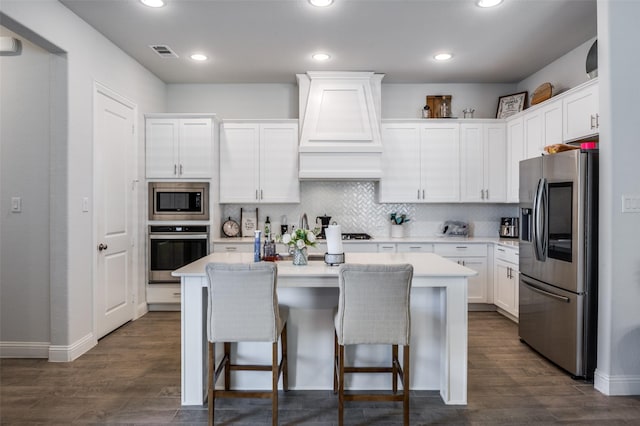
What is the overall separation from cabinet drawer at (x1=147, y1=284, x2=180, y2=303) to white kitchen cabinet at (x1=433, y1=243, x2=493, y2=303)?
10.2 feet

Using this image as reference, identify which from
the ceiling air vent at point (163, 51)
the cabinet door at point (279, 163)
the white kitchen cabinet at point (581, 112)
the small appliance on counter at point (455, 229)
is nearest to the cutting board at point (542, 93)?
the white kitchen cabinet at point (581, 112)

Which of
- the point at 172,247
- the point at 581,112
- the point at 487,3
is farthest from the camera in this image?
the point at 172,247

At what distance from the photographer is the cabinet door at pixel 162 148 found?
4758 millimetres

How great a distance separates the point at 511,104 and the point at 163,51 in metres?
4.15

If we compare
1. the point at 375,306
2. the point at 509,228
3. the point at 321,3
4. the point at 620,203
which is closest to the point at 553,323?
the point at 620,203

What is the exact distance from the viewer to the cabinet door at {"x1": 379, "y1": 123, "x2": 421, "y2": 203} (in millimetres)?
4980

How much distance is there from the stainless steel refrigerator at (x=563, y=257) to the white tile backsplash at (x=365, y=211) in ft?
5.79

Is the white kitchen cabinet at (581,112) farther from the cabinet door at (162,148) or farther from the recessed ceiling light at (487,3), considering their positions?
the cabinet door at (162,148)

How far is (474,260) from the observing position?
473cm

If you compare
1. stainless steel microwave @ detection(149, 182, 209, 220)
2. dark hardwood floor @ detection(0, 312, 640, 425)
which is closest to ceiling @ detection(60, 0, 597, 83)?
stainless steel microwave @ detection(149, 182, 209, 220)

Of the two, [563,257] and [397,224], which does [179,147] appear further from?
[563,257]

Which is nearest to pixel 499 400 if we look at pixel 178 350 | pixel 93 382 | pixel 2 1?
pixel 178 350

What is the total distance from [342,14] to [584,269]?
2.70 m

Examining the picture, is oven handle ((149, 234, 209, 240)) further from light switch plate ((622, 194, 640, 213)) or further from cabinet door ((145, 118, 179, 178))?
light switch plate ((622, 194, 640, 213))
